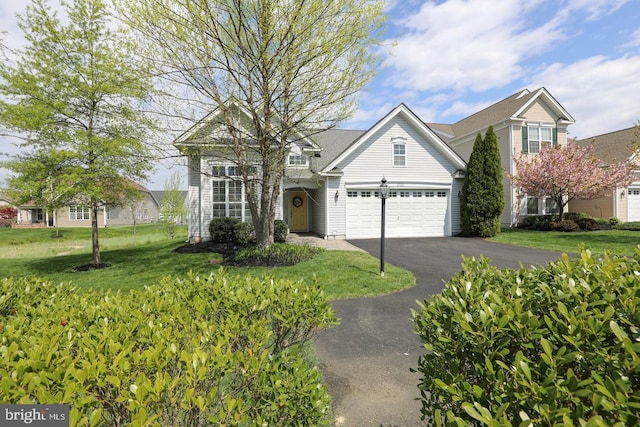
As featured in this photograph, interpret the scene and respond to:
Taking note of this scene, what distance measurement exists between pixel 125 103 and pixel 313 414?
12.5 meters

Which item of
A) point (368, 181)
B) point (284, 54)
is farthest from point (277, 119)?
point (368, 181)

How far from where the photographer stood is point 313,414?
5.98ft

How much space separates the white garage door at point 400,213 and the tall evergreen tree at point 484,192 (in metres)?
1.46

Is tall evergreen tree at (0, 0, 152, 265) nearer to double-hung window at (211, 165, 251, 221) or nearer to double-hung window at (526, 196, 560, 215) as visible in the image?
double-hung window at (211, 165, 251, 221)

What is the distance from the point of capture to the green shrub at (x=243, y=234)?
44.2ft

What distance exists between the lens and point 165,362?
162 cm

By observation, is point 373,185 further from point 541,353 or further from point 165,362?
point 165,362

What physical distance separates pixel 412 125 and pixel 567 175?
9.48m

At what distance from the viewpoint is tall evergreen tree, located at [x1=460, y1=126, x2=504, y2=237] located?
51.1 ft

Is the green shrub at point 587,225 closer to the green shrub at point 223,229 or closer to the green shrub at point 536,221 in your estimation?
the green shrub at point 536,221

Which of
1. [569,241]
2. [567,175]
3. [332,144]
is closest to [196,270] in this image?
[332,144]

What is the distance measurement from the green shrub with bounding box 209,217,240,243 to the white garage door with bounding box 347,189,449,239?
6.28 meters

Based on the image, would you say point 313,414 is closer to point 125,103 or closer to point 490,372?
point 490,372

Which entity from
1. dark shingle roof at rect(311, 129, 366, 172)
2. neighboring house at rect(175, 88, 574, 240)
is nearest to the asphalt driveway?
neighboring house at rect(175, 88, 574, 240)
